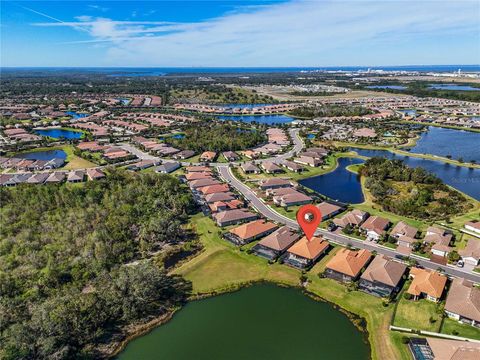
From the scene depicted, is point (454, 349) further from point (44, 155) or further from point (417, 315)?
point (44, 155)

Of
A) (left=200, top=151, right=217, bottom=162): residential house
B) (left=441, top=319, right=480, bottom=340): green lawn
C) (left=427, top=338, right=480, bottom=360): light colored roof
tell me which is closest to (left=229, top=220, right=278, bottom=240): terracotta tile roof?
(left=441, top=319, right=480, bottom=340): green lawn

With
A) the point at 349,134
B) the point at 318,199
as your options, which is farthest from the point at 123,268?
the point at 349,134

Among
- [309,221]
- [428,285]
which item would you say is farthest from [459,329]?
[309,221]

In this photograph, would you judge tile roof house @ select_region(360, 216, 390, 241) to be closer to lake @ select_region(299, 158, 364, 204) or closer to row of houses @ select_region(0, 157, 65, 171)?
lake @ select_region(299, 158, 364, 204)

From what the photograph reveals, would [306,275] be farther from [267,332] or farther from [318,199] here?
[318,199]

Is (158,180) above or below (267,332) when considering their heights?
above

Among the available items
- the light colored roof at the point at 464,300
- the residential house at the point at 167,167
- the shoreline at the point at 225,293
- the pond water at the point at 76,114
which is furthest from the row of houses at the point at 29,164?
the light colored roof at the point at 464,300
